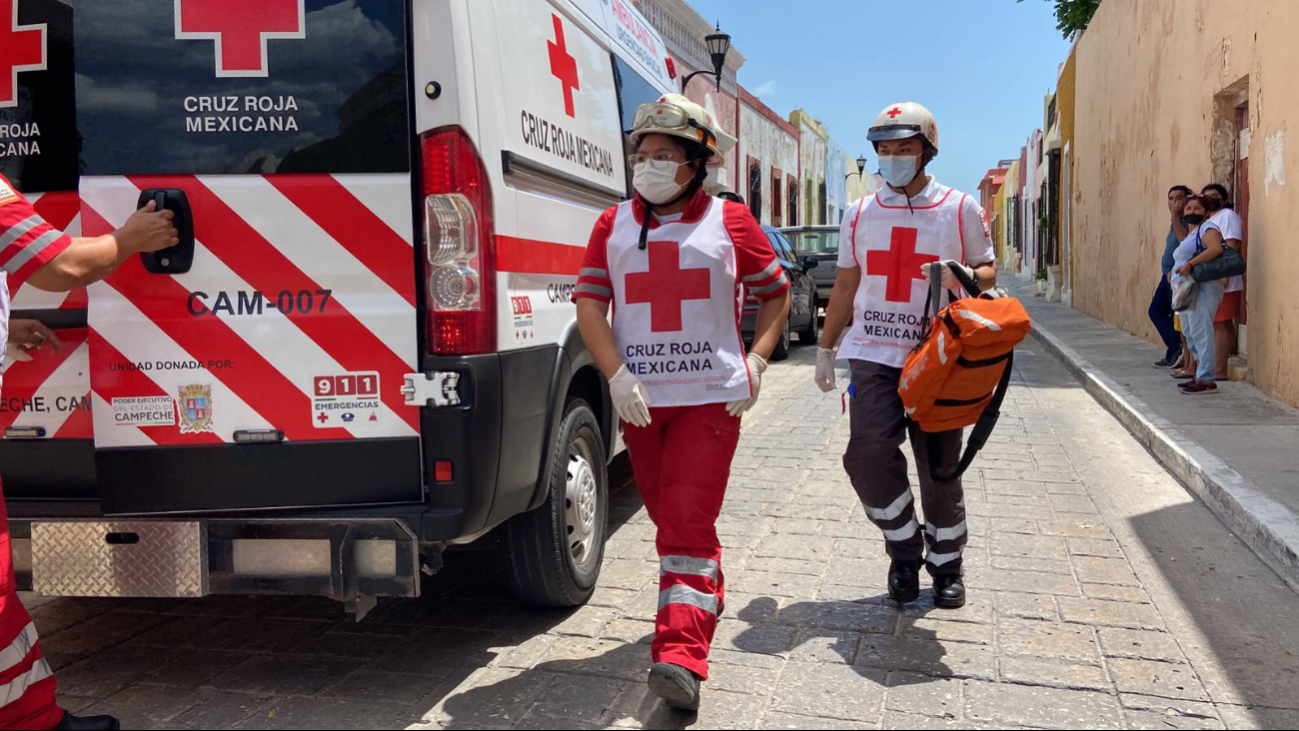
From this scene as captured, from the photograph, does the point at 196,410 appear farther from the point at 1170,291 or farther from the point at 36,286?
the point at 1170,291

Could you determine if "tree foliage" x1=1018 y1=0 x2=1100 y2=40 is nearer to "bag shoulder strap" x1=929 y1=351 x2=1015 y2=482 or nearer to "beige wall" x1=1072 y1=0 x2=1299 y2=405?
"beige wall" x1=1072 y1=0 x2=1299 y2=405

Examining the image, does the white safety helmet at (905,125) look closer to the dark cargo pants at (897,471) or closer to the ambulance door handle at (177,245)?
the dark cargo pants at (897,471)

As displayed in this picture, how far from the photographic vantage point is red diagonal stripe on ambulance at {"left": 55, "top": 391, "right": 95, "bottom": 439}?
3391 mm

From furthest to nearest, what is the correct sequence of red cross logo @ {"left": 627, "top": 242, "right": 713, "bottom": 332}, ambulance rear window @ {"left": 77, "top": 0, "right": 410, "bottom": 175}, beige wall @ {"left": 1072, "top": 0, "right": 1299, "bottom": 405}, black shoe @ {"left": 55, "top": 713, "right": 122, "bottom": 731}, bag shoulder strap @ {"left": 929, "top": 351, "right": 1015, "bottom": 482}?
beige wall @ {"left": 1072, "top": 0, "right": 1299, "bottom": 405}, bag shoulder strap @ {"left": 929, "top": 351, "right": 1015, "bottom": 482}, red cross logo @ {"left": 627, "top": 242, "right": 713, "bottom": 332}, ambulance rear window @ {"left": 77, "top": 0, "right": 410, "bottom": 175}, black shoe @ {"left": 55, "top": 713, "right": 122, "bottom": 731}

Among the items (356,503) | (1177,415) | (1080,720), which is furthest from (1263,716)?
(1177,415)

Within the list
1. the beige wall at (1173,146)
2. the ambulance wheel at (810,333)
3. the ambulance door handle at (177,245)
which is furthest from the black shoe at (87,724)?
the ambulance wheel at (810,333)

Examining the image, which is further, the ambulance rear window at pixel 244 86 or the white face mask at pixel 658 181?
the white face mask at pixel 658 181

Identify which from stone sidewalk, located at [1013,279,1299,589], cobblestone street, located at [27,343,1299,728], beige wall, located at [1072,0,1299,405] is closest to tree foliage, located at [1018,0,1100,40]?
beige wall, located at [1072,0,1299,405]

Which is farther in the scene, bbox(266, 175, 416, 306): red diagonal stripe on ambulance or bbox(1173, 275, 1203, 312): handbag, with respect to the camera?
bbox(1173, 275, 1203, 312): handbag

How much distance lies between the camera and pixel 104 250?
9.98 ft

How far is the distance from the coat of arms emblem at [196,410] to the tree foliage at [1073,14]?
23.7 metres

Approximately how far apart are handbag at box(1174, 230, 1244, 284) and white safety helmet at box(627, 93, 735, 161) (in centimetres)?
700

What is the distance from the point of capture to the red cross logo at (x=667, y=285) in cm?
344

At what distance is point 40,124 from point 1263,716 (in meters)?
4.20
